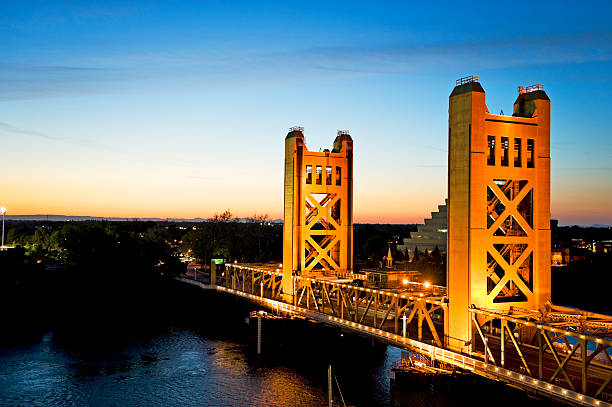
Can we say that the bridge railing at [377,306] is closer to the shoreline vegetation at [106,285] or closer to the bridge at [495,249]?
the bridge at [495,249]

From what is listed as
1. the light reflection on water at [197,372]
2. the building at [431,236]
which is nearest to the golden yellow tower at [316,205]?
the light reflection on water at [197,372]

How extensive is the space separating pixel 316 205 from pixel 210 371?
669 inches

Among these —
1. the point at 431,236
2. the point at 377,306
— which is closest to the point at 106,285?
the point at 377,306

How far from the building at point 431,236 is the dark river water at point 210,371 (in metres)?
71.1

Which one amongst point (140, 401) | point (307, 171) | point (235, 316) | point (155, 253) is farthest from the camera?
point (155, 253)

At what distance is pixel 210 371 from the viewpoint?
48.7 m

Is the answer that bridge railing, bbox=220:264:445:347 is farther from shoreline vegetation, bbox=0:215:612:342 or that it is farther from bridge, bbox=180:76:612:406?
shoreline vegetation, bbox=0:215:612:342

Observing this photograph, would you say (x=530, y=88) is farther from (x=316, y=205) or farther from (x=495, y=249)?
(x=316, y=205)

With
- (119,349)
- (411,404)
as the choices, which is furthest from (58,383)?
(411,404)

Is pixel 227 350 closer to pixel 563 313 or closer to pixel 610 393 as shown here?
pixel 563 313

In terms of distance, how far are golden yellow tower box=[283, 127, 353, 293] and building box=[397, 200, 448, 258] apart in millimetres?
73327

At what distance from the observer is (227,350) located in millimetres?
57031

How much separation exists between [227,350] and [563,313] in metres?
34.2

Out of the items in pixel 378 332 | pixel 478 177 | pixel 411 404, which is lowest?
pixel 411 404
